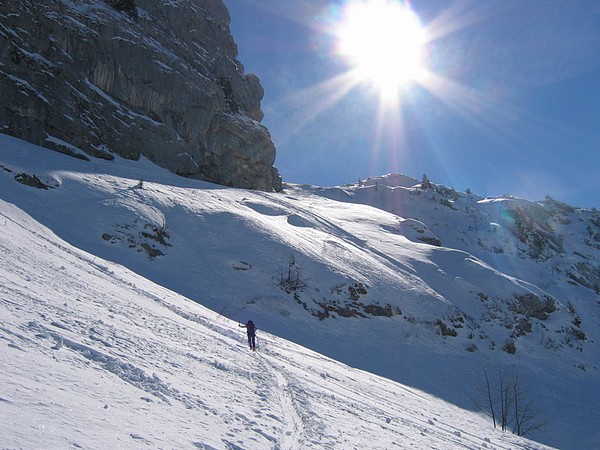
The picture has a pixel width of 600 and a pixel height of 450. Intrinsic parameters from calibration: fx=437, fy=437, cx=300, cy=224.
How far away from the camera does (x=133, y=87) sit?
44.8 metres

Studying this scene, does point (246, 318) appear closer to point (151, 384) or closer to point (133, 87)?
point (151, 384)

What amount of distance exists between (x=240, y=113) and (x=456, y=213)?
138ft

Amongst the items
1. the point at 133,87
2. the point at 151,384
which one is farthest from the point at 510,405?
the point at 133,87

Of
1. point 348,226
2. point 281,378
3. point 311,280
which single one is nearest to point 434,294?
point 311,280

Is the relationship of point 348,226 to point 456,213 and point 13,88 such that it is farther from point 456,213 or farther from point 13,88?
point 456,213

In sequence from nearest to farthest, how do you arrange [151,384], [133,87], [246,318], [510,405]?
[151,384], [246,318], [510,405], [133,87]

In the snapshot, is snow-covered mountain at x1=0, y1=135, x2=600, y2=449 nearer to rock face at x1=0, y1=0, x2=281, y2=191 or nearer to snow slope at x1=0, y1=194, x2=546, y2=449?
snow slope at x1=0, y1=194, x2=546, y2=449

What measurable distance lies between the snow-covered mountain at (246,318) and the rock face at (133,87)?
422cm

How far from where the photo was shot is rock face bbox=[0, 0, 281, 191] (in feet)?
121

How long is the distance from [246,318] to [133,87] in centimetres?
3271

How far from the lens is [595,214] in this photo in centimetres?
10931

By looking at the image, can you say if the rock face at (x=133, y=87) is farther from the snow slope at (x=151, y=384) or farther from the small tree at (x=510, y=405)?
the small tree at (x=510, y=405)

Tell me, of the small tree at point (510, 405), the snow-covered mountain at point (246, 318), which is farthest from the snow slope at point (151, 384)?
the small tree at point (510, 405)

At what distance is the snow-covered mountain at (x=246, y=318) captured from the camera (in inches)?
267
